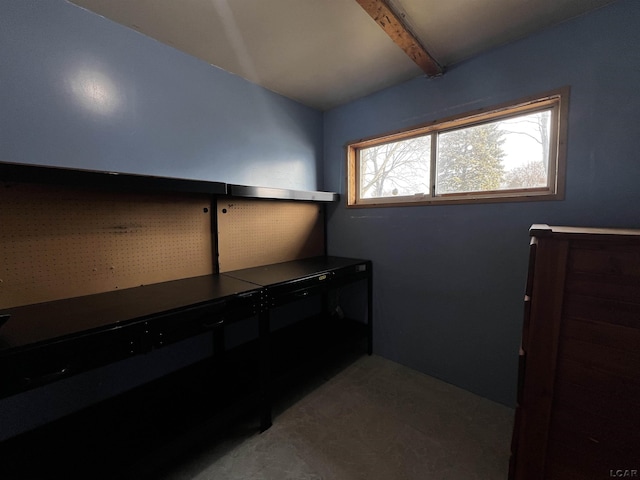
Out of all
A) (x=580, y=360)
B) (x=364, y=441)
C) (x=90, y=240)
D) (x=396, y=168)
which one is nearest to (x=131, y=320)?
(x=90, y=240)

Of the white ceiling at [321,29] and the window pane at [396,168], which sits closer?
the white ceiling at [321,29]

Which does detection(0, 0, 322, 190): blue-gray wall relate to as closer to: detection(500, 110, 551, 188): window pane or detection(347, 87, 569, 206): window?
detection(347, 87, 569, 206): window

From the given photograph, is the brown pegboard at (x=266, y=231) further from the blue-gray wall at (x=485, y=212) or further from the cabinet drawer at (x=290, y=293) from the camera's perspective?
the cabinet drawer at (x=290, y=293)

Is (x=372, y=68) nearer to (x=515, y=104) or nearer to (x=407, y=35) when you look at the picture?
(x=407, y=35)

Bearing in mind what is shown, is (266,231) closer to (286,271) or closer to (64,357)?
(286,271)

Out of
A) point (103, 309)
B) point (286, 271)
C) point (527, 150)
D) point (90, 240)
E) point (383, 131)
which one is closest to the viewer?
point (103, 309)

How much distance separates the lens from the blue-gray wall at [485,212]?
126cm

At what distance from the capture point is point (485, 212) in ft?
5.45

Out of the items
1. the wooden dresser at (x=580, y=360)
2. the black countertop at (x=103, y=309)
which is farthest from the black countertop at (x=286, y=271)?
the wooden dresser at (x=580, y=360)

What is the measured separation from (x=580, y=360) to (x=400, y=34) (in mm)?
1721

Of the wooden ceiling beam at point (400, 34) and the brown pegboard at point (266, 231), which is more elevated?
the wooden ceiling beam at point (400, 34)

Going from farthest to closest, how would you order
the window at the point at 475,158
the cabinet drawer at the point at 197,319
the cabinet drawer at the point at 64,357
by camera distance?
1. the window at the point at 475,158
2. the cabinet drawer at the point at 197,319
3. the cabinet drawer at the point at 64,357

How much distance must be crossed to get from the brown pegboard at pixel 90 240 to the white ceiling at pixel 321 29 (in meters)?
0.94

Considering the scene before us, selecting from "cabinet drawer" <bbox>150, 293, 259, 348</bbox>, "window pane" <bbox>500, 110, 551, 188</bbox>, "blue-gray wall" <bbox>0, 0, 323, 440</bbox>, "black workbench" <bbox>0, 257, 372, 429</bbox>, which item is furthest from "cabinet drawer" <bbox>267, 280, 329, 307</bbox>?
"window pane" <bbox>500, 110, 551, 188</bbox>
